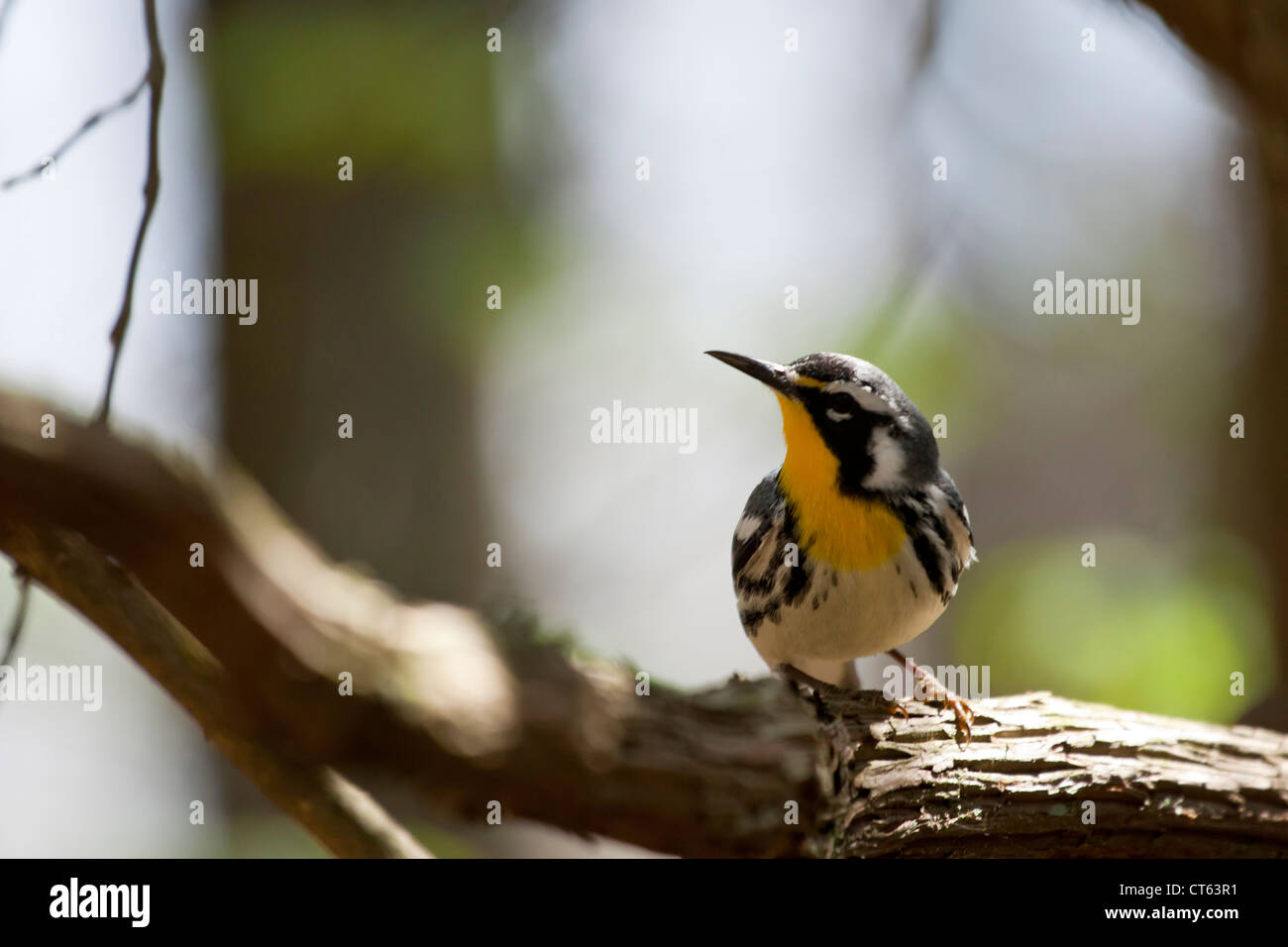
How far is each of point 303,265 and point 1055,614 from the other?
424 cm

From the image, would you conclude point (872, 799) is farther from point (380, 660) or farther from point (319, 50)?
point (319, 50)

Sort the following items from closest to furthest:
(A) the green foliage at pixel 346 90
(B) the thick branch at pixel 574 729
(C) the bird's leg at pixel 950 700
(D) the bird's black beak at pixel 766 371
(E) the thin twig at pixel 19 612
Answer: (B) the thick branch at pixel 574 729
(E) the thin twig at pixel 19 612
(C) the bird's leg at pixel 950 700
(D) the bird's black beak at pixel 766 371
(A) the green foliage at pixel 346 90

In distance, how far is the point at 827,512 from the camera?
276 cm

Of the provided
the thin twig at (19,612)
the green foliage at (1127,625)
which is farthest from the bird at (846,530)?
the green foliage at (1127,625)

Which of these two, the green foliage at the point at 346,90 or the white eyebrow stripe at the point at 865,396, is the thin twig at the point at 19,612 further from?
the green foliage at the point at 346,90

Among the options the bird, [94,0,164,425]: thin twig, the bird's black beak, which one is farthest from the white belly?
[94,0,164,425]: thin twig

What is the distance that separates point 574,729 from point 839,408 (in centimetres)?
148

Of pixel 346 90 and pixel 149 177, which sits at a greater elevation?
pixel 346 90

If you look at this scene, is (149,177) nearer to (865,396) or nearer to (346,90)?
(865,396)

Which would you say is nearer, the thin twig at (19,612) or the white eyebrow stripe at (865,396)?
the thin twig at (19,612)

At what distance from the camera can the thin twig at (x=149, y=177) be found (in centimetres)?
149

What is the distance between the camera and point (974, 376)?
6.38 meters

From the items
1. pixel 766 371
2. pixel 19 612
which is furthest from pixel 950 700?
pixel 19 612
